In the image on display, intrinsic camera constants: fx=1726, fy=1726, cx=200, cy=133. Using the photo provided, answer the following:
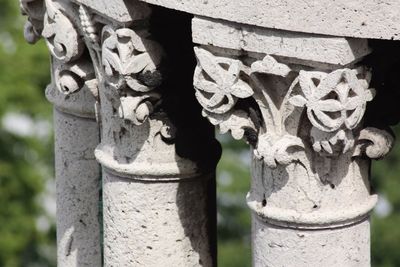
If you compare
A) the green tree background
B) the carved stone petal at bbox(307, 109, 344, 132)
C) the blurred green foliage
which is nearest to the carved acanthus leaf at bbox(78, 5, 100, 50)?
the carved stone petal at bbox(307, 109, 344, 132)

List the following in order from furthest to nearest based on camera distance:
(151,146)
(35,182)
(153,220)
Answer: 1. (35,182)
2. (153,220)
3. (151,146)

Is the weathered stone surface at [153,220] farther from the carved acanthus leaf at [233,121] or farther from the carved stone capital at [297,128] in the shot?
the carved acanthus leaf at [233,121]

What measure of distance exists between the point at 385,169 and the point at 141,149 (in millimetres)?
21875

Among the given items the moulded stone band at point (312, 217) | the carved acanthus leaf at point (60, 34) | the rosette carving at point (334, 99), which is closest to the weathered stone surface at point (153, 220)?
the carved acanthus leaf at point (60, 34)

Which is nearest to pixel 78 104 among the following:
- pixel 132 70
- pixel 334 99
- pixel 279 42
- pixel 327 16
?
pixel 132 70

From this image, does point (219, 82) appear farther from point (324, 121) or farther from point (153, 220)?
point (153, 220)

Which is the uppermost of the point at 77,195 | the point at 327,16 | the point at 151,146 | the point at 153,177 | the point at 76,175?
the point at 327,16

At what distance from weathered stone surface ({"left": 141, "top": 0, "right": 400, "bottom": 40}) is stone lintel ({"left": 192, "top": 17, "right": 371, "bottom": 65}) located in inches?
2.0

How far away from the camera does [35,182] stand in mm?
28547

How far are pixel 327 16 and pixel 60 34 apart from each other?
73.0 inches

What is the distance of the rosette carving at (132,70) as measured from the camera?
8594mm

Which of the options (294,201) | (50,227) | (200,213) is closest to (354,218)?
(294,201)

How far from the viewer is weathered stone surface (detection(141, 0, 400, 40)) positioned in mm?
7660

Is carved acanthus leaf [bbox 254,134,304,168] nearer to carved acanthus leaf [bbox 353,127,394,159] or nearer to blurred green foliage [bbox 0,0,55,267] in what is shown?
carved acanthus leaf [bbox 353,127,394,159]
